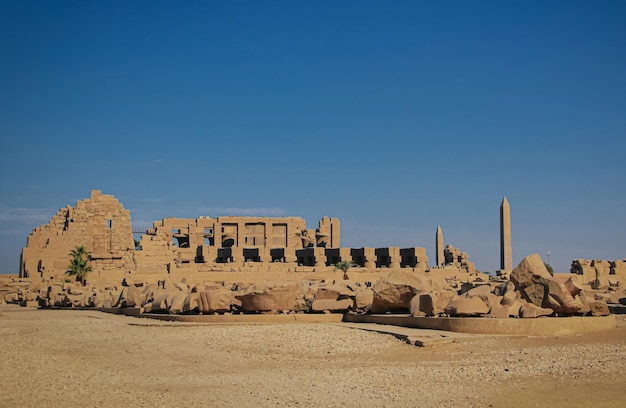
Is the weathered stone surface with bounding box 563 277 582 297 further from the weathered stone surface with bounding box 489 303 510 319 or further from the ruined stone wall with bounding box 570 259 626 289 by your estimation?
the ruined stone wall with bounding box 570 259 626 289

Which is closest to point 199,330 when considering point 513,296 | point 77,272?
point 513,296

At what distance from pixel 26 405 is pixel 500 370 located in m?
4.93

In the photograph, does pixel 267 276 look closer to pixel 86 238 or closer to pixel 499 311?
pixel 86 238

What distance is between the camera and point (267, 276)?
31.6 metres

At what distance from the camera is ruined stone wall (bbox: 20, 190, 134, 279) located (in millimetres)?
31359

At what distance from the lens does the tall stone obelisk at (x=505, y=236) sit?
4534cm

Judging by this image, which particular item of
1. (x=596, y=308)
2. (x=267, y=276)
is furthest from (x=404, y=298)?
(x=267, y=276)

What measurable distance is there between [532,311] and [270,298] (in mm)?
5488

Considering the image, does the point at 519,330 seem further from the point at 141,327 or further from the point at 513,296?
the point at 141,327

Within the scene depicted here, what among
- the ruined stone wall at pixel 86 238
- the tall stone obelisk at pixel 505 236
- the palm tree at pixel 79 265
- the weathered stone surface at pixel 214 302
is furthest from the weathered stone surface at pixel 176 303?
the tall stone obelisk at pixel 505 236

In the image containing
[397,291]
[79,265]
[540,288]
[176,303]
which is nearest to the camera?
[540,288]

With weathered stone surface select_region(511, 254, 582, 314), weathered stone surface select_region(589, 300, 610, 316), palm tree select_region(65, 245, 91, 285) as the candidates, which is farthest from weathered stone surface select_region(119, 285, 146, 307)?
weathered stone surface select_region(589, 300, 610, 316)

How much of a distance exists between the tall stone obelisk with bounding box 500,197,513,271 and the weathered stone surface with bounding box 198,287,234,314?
109ft

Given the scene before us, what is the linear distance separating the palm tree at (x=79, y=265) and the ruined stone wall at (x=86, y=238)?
56 centimetres
